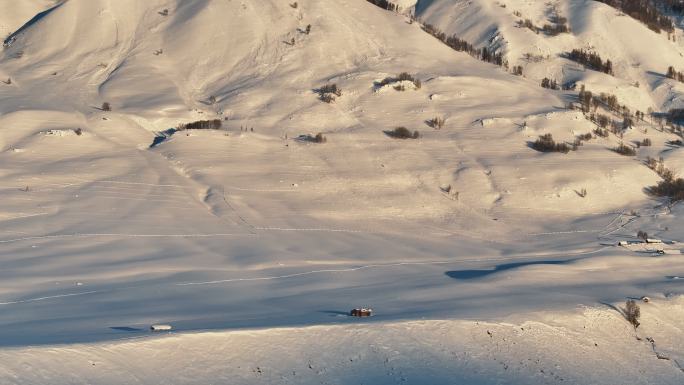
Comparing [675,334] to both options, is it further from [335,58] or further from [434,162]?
[335,58]

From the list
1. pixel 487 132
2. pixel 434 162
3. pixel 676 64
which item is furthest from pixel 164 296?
pixel 676 64

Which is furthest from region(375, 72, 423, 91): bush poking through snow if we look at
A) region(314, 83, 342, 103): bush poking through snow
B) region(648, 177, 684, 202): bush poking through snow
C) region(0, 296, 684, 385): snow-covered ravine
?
region(0, 296, 684, 385): snow-covered ravine

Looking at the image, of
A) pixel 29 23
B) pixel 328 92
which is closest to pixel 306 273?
pixel 328 92

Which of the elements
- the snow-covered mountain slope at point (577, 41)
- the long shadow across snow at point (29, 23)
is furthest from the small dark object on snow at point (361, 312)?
the long shadow across snow at point (29, 23)

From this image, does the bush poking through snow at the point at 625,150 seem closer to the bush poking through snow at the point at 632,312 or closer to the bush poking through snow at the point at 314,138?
the bush poking through snow at the point at 314,138

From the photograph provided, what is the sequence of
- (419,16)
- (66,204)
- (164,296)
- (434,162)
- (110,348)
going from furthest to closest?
(419,16) → (434,162) → (66,204) → (164,296) → (110,348)
